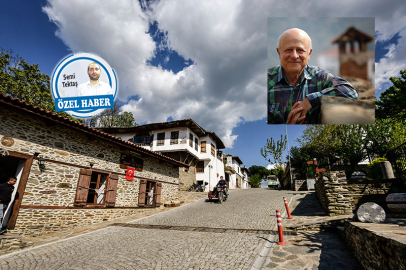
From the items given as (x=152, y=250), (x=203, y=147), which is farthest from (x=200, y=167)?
(x=152, y=250)

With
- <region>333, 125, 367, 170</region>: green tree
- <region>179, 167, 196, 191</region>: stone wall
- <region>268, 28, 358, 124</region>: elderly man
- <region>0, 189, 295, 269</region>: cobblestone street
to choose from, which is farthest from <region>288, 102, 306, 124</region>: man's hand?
<region>333, 125, 367, 170</region>: green tree

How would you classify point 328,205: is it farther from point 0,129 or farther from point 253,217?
point 0,129

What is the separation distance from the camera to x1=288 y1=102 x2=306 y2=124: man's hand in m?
8.41

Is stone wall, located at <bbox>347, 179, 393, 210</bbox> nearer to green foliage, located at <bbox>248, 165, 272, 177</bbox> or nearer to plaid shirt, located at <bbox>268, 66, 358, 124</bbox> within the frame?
plaid shirt, located at <bbox>268, 66, 358, 124</bbox>

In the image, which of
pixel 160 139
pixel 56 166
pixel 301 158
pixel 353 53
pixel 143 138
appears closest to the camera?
pixel 56 166

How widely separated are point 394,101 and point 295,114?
7.04 meters

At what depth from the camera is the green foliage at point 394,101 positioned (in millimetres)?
10852

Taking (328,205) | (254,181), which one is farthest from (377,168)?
(254,181)

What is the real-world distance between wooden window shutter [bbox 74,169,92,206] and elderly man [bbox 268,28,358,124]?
26.6 ft

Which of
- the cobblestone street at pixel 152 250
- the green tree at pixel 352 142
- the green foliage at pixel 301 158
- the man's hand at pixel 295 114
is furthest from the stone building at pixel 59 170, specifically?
the green tree at pixel 352 142

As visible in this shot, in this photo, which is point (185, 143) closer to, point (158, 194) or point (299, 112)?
point (158, 194)

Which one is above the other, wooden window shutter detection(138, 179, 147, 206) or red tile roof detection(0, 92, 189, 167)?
red tile roof detection(0, 92, 189, 167)

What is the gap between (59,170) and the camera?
25.8ft

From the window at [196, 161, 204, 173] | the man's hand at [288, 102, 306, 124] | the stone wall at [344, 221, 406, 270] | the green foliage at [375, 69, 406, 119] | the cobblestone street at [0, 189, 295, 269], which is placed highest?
the green foliage at [375, 69, 406, 119]
